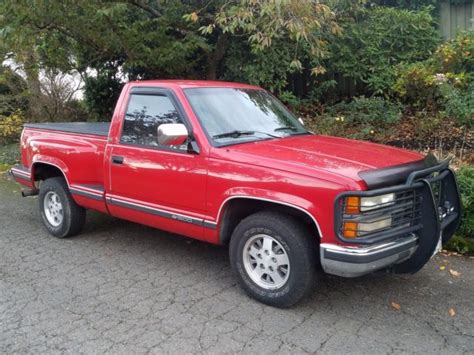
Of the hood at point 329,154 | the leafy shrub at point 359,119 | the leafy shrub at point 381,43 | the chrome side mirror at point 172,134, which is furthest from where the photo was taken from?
the leafy shrub at point 381,43

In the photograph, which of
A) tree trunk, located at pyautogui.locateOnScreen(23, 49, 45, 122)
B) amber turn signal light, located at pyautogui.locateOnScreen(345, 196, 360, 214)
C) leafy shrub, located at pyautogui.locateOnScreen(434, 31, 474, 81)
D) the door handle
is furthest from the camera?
tree trunk, located at pyautogui.locateOnScreen(23, 49, 45, 122)

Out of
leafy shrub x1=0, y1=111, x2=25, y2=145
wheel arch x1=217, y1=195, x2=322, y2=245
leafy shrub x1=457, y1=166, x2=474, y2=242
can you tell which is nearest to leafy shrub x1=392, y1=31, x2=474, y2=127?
leafy shrub x1=457, y1=166, x2=474, y2=242

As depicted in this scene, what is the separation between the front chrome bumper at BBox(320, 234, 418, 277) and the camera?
353cm

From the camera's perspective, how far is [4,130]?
12781 mm

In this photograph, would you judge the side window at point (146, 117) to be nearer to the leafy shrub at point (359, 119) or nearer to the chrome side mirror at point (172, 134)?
the chrome side mirror at point (172, 134)

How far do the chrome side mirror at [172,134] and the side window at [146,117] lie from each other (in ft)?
1.07

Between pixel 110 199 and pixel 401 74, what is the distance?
6.06m

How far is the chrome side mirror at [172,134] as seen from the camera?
4.20 m

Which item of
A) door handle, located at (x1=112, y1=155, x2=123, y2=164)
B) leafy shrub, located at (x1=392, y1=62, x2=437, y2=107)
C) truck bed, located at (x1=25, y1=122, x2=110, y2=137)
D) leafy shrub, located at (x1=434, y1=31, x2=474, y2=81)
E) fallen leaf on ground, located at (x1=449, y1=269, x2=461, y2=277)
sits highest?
leafy shrub, located at (x1=434, y1=31, x2=474, y2=81)

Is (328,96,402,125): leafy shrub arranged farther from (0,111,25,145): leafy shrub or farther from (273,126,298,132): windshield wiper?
(0,111,25,145): leafy shrub

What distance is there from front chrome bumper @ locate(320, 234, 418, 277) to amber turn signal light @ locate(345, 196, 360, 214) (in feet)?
0.83

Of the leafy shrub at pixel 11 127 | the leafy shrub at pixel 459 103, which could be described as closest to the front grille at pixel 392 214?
the leafy shrub at pixel 459 103

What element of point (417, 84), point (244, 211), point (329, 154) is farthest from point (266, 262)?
point (417, 84)

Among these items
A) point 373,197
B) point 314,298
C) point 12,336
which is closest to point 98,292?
point 12,336
